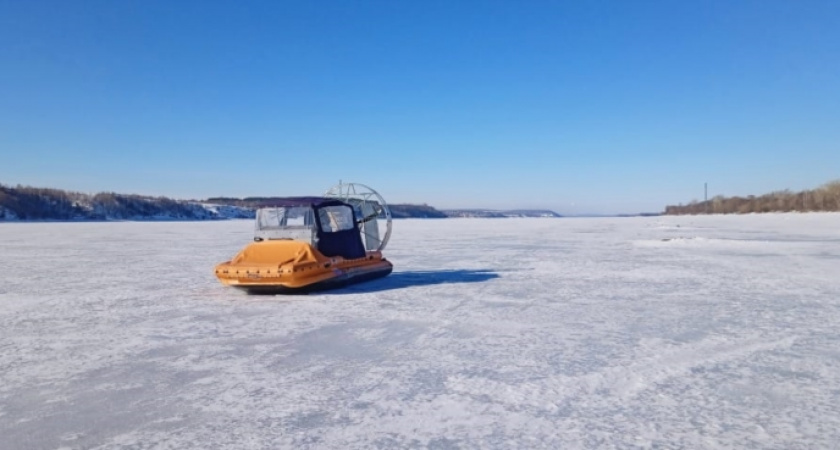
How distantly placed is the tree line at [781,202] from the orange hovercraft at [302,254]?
47558mm

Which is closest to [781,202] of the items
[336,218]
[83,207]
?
[336,218]

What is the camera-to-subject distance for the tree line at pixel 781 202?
45875 millimetres

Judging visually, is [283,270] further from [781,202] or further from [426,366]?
[781,202]

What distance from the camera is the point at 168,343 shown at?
427 centimetres

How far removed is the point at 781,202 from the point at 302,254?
55.0m

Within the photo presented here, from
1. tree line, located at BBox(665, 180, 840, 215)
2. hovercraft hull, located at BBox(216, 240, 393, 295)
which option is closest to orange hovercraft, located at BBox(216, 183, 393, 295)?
hovercraft hull, located at BBox(216, 240, 393, 295)

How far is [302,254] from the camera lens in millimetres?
6754

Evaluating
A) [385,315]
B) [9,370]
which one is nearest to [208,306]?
[385,315]

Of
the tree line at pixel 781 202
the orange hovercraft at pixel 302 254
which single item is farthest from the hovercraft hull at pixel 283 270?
the tree line at pixel 781 202

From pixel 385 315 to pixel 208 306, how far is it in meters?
1.89

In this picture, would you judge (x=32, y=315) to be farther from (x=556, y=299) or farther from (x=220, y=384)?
(x=556, y=299)

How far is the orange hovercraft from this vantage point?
6.50 meters

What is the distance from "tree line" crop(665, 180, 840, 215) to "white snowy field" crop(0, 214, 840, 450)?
154 feet

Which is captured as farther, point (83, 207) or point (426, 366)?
point (83, 207)
